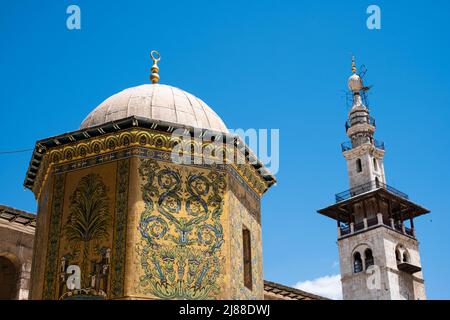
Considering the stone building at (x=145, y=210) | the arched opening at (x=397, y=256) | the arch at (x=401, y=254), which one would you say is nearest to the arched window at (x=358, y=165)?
the arch at (x=401, y=254)

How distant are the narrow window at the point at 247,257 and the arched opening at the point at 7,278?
810 centimetres

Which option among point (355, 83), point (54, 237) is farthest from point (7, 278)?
point (355, 83)

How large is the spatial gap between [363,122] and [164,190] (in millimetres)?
45841

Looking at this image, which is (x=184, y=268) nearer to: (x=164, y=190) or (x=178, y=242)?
(x=178, y=242)

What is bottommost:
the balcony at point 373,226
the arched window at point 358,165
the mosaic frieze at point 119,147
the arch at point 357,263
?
the mosaic frieze at point 119,147

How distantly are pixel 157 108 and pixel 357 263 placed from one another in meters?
41.1

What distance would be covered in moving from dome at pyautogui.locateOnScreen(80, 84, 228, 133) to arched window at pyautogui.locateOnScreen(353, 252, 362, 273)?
39.9 metres

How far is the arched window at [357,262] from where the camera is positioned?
48.0 meters

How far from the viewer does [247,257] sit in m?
9.41

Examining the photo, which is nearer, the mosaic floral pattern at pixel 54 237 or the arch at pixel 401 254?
the mosaic floral pattern at pixel 54 237

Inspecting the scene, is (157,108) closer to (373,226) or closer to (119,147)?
(119,147)

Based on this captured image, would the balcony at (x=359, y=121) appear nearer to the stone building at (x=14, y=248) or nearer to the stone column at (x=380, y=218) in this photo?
the stone column at (x=380, y=218)

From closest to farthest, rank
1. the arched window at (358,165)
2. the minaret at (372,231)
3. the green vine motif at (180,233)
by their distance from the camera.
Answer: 1. the green vine motif at (180,233)
2. the minaret at (372,231)
3. the arched window at (358,165)

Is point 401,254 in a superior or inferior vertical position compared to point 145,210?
superior
